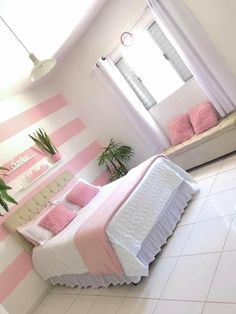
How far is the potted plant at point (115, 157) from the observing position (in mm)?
5484

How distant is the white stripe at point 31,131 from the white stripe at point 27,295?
1.68 metres

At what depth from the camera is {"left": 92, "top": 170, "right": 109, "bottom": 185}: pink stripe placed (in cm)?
559

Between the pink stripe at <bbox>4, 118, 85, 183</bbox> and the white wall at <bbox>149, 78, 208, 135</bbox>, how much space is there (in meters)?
1.44

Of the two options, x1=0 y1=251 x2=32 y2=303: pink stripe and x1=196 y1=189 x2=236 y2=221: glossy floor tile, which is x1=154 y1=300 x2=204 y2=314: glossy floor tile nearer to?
x1=196 y1=189 x2=236 y2=221: glossy floor tile

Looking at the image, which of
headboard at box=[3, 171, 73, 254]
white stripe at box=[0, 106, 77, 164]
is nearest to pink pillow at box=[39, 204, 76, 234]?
headboard at box=[3, 171, 73, 254]

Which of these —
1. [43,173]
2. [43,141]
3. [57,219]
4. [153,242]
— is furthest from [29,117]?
A: [153,242]

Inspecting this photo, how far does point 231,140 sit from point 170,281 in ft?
7.32

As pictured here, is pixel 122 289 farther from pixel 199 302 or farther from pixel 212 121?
pixel 212 121

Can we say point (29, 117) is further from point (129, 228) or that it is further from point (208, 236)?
point (208, 236)

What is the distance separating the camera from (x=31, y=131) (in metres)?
4.93

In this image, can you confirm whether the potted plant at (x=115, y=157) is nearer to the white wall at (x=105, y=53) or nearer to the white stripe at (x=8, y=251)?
the white wall at (x=105, y=53)

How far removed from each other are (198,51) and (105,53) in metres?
1.68

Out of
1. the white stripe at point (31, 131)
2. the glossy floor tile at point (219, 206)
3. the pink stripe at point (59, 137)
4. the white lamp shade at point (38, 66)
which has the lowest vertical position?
the glossy floor tile at point (219, 206)

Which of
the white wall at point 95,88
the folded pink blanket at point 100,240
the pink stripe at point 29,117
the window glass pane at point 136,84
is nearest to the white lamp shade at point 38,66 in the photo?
the folded pink blanket at point 100,240
